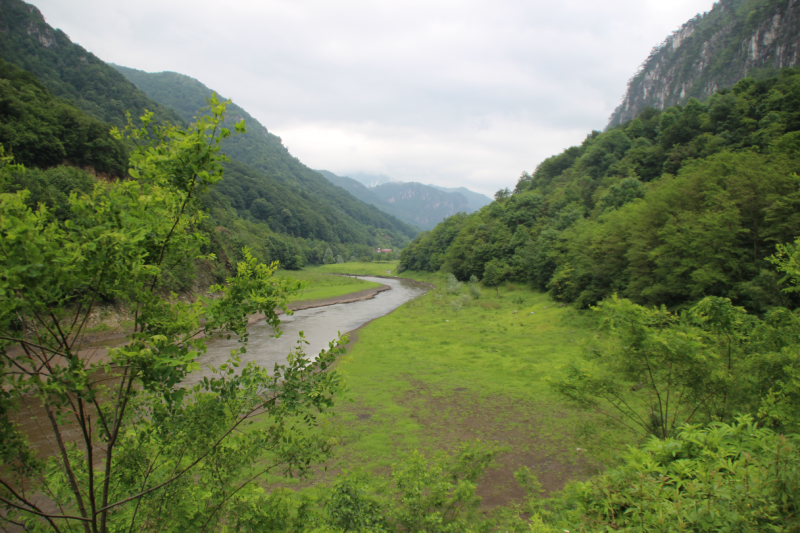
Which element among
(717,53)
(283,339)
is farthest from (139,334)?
(717,53)

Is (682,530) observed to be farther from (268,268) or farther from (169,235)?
(169,235)

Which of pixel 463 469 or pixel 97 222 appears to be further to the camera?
pixel 463 469

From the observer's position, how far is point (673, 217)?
25.3 metres

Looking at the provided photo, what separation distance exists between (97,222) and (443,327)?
32.8 metres

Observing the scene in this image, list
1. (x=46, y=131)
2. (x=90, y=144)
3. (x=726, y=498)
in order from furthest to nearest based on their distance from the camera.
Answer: (x=90, y=144) → (x=46, y=131) → (x=726, y=498)

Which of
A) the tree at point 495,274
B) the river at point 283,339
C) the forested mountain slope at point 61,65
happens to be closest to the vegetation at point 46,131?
the river at point 283,339

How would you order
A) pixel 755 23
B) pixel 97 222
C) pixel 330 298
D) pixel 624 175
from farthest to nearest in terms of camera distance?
pixel 755 23 → pixel 624 175 → pixel 330 298 → pixel 97 222

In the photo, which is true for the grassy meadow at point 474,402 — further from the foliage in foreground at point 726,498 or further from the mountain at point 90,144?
the mountain at point 90,144

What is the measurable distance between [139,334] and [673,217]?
3098cm

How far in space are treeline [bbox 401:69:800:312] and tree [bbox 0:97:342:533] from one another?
1469 centimetres

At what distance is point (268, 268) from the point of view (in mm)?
4023

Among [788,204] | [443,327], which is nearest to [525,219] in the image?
[443,327]

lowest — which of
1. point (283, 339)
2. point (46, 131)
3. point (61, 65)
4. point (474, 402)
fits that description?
point (283, 339)

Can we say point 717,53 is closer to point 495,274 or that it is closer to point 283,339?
point 495,274
